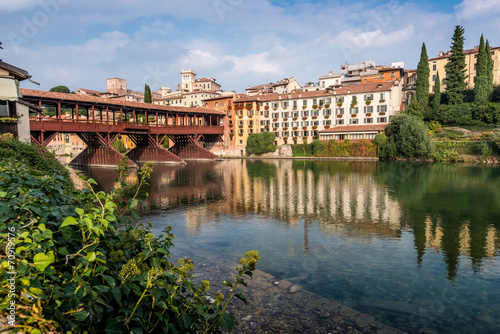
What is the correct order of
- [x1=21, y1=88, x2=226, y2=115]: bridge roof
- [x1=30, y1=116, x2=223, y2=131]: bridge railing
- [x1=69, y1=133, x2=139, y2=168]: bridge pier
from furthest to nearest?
[x1=69, y1=133, x2=139, y2=168]: bridge pier
[x1=30, y1=116, x2=223, y2=131]: bridge railing
[x1=21, y1=88, x2=226, y2=115]: bridge roof

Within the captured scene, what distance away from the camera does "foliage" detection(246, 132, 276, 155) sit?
71875 mm

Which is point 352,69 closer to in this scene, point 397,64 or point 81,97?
point 397,64

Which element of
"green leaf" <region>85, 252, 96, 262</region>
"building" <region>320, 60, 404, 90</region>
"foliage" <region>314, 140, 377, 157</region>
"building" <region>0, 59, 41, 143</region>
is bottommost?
"green leaf" <region>85, 252, 96, 262</region>

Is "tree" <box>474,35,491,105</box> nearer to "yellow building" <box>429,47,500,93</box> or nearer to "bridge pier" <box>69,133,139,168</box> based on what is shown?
"yellow building" <box>429,47,500,93</box>

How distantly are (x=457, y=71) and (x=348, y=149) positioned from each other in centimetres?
2692

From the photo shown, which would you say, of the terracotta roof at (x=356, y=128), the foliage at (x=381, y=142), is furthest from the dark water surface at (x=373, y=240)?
the terracotta roof at (x=356, y=128)

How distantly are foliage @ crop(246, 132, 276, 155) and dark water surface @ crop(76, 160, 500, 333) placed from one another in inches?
1806

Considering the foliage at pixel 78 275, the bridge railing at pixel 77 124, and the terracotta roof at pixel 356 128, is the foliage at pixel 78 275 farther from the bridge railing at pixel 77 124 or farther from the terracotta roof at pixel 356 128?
the terracotta roof at pixel 356 128

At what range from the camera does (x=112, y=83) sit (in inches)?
5290

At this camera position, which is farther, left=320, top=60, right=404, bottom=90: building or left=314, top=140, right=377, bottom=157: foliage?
left=320, top=60, right=404, bottom=90: building

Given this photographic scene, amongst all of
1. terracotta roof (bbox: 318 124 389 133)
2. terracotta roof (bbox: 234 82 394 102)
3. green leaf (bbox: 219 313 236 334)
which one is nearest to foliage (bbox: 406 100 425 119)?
terracotta roof (bbox: 234 82 394 102)

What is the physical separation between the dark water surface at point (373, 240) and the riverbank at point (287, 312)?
56 cm

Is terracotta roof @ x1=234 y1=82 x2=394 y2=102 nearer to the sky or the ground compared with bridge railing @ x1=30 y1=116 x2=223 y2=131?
nearer to the sky

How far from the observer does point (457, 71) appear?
216ft
